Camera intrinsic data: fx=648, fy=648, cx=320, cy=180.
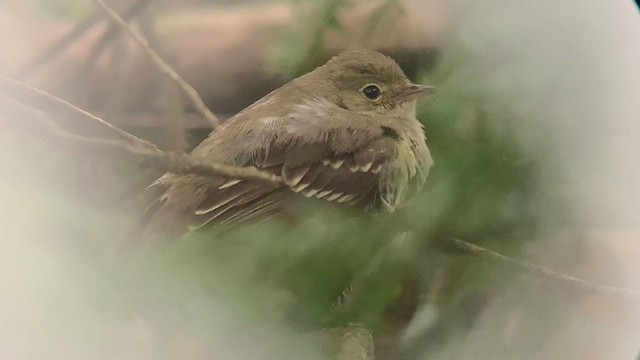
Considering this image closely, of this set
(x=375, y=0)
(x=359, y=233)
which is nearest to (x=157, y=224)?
(x=359, y=233)

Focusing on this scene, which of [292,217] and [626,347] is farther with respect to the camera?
[626,347]

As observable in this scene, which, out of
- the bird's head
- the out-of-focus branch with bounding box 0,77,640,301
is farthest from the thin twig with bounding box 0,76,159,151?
the bird's head

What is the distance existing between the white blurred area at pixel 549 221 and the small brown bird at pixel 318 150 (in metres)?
0.06

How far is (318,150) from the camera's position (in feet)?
1.86

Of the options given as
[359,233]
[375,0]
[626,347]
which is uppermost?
[375,0]

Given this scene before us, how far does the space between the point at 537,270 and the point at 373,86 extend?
0.23m

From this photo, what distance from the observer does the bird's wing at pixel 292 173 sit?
548 mm

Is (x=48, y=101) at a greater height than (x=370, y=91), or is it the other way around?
(x=48, y=101)

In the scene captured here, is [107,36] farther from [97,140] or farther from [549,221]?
[549,221]

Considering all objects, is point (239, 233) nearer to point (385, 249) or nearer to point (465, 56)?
point (385, 249)

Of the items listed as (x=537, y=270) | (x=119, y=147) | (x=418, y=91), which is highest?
(x=119, y=147)

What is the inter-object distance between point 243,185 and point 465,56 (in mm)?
236

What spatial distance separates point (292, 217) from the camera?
0.55 metres

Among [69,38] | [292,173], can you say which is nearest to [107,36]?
[69,38]
